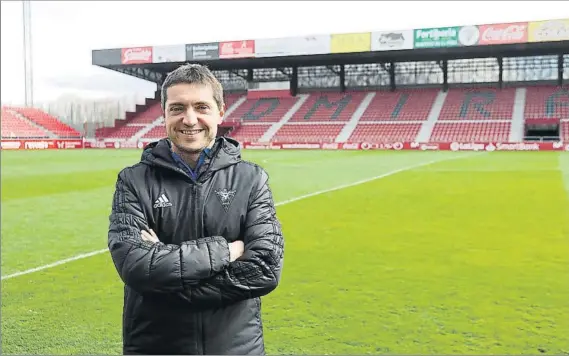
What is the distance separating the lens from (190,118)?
249 centimetres

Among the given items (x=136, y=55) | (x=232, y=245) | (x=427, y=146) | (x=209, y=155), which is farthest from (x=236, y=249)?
(x=136, y=55)

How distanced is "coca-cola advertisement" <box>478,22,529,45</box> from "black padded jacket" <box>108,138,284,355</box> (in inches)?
1591

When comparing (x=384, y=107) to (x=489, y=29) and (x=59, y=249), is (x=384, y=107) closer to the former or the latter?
(x=489, y=29)

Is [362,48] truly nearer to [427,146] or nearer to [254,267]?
[427,146]

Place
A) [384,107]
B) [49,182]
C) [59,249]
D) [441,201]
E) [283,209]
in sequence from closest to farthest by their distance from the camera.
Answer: [59,249], [283,209], [441,201], [49,182], [384,107]

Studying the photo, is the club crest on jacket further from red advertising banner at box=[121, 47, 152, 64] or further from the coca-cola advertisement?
red advertising banner at box=[121, 47, 152, 64]

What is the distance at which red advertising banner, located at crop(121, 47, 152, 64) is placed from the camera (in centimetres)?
4891

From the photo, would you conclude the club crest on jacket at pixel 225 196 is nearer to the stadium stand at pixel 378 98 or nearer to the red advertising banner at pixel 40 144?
the stadium stand at pixel 378 98

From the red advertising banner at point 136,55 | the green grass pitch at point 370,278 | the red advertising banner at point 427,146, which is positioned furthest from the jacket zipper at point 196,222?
the red advertising banner at point 136,55

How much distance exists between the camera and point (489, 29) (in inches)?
1545

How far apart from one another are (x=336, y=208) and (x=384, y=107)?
3869cm

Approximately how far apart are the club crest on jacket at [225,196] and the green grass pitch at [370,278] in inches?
73.8

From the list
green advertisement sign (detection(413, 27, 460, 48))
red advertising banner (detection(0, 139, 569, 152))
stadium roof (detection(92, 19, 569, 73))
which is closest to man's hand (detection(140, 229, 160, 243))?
red advertising banner (detection(0, 139, 569, 152))

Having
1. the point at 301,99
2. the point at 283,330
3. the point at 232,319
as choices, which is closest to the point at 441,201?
the point at 283,330
